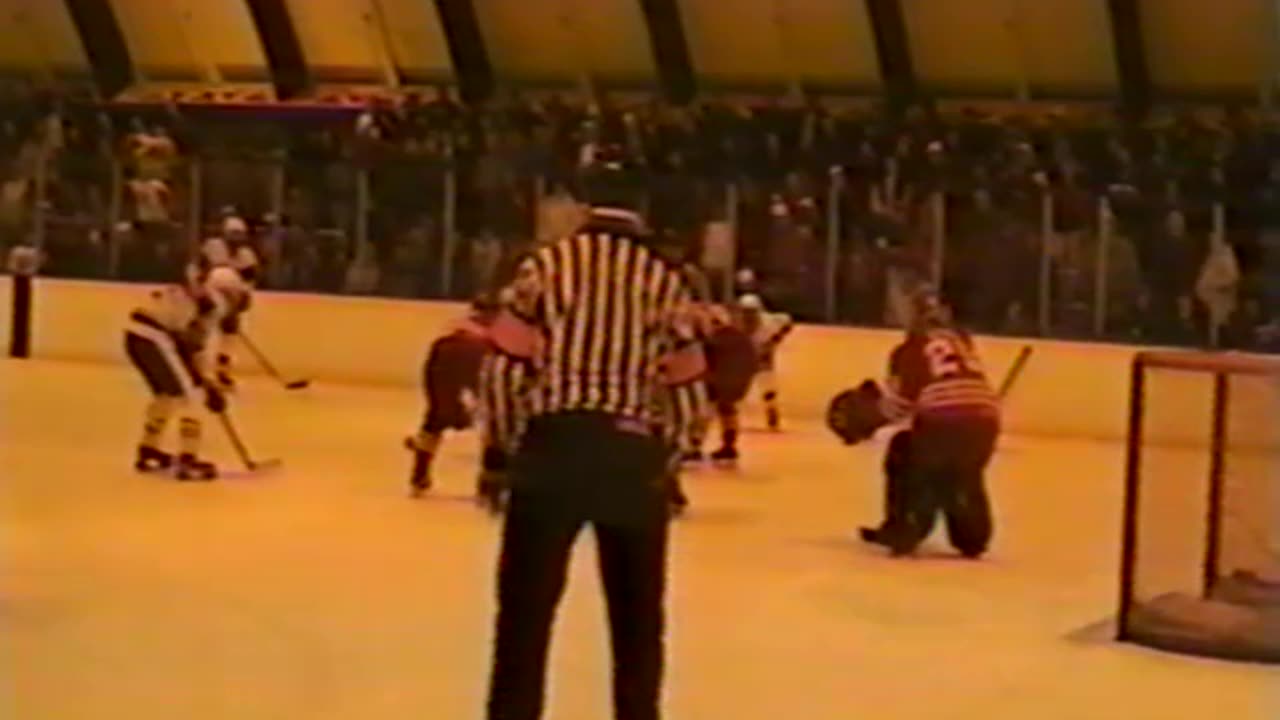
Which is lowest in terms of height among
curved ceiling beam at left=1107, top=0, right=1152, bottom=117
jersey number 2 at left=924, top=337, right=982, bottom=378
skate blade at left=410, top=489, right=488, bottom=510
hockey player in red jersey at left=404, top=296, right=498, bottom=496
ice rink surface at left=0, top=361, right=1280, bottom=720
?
ice rink surface at left=0, top=361, right=1280, bottom=720

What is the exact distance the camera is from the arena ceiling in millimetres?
19094

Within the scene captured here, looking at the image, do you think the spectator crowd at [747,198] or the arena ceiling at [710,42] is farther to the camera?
the arena ceiling at [710,42]

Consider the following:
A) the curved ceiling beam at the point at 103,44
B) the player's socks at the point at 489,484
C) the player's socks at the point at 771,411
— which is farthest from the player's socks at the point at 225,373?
the curved ceiling beam at the point at 103,44

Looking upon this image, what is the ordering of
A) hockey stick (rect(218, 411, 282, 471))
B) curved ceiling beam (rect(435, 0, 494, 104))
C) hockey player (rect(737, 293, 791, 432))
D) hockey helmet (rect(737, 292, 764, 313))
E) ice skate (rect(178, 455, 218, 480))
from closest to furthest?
ice skate (rect(178, 455, 218, 480)) < hockey stick (rect(218, 411, 282, 471)) < hockey helmet (rect(737, 292, 764, 313)) < hockey player (rect(737, 293, 791, 432)) < curved ceiling beam (rect(435, 0, 494, 104))

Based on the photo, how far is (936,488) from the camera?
9438mm

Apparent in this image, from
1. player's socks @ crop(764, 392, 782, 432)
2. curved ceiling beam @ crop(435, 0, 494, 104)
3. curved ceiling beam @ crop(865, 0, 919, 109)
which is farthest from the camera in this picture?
curved ceiling beam @ crop(435, 0, 494, 104)

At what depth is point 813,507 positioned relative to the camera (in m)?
11.0

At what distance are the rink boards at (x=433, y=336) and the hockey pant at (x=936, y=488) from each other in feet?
4.98

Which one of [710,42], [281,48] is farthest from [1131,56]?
[281,48]

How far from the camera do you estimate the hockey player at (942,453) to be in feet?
29.8

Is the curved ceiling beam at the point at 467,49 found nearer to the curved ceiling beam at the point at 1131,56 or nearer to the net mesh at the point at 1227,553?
the curved ceiling beam at the point at 1131,56

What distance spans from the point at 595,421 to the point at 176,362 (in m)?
6.38

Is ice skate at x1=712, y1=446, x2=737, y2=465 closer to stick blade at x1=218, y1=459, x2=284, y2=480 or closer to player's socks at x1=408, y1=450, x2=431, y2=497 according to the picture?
player's socks at x1=408, y1=450, x2=431, y2=497

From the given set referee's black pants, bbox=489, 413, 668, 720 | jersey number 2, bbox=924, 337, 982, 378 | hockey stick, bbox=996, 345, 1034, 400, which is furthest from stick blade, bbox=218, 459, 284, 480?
referee's black pants, bbox=489, 413, 668, 720
